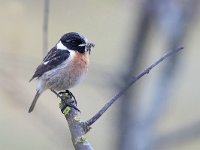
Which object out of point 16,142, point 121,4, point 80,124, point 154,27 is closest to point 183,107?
point 16,142

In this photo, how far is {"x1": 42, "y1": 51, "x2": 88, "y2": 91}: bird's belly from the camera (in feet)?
18.0

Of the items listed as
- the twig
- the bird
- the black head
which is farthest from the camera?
the bird

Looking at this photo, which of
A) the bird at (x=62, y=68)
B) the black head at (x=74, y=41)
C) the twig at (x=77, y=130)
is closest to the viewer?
the twig at (x=77, y=130)

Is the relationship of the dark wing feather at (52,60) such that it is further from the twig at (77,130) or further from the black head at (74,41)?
the twig at (77,130)

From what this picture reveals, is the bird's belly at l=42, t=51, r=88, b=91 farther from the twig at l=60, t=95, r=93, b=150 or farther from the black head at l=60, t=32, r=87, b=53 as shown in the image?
the twig at l=60, t=95, r=93, b=150

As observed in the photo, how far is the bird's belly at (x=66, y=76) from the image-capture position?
18.0 ft

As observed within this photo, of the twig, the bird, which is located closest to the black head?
the bird

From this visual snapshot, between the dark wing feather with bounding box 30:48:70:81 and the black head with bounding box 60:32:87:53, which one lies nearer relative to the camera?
the black head with bounding box 60:32:87:53

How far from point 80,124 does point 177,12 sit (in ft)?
4.30

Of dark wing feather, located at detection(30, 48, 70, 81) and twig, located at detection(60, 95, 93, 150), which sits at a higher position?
twig, located at detection(60, 95, 93, 150)

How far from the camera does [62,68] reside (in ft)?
18.5

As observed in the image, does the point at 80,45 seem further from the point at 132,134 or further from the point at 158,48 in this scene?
the point at 158,48

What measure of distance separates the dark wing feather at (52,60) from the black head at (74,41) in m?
0.09

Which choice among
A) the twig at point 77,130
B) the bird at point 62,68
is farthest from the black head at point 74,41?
the twig at point 77,130
